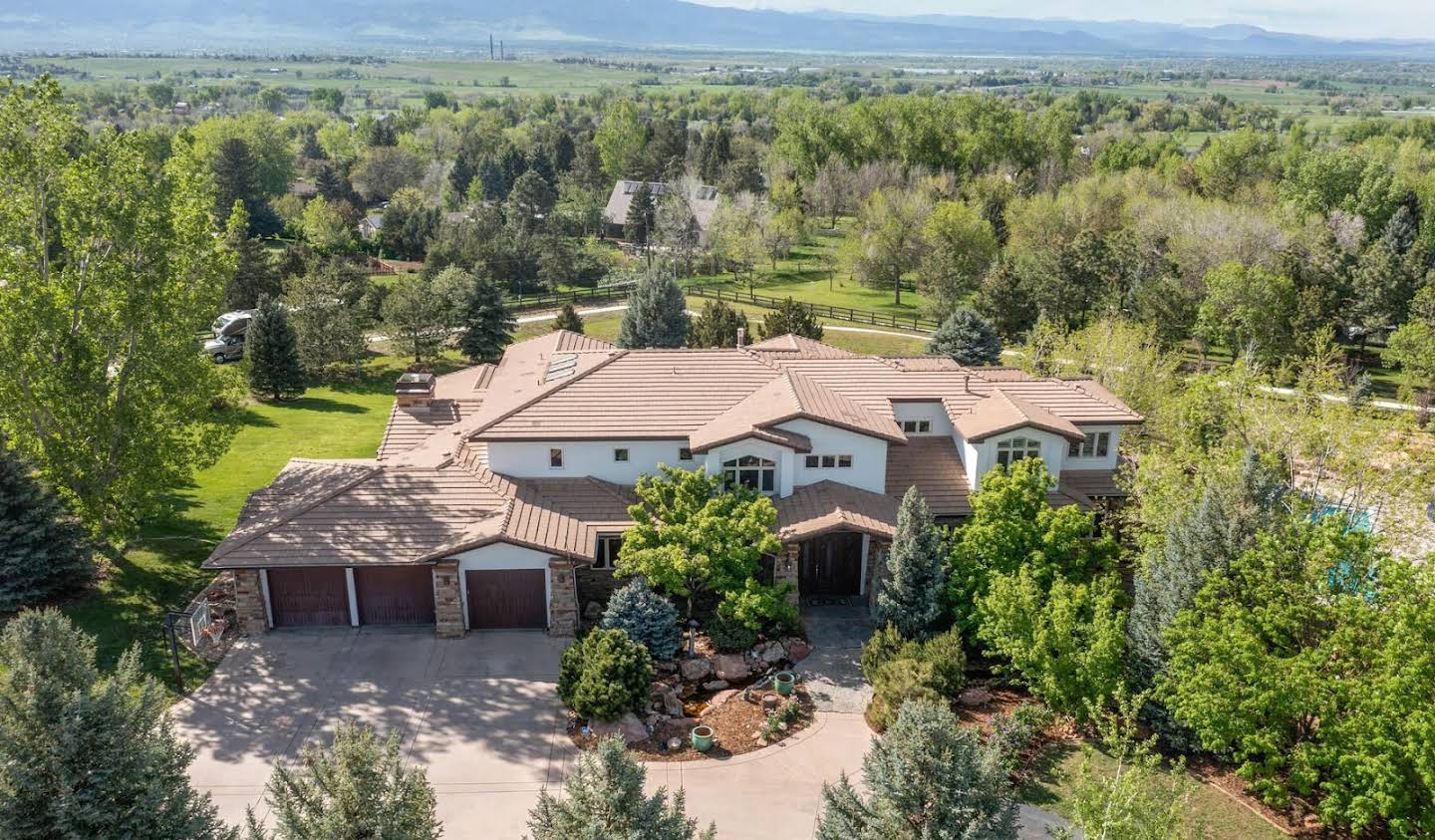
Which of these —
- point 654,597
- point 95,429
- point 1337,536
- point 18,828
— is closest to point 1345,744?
point 1337,536

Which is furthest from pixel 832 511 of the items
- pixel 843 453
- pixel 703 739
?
pixel 703 739

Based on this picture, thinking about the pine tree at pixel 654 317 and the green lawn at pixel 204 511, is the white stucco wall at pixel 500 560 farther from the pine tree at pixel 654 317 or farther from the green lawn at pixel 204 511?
the pine tree at pixel 654 317

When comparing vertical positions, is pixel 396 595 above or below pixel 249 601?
below

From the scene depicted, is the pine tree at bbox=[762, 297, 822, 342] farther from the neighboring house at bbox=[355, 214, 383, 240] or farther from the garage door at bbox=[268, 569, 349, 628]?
the neighboring house at bbox=[355, 214, 383, 240]

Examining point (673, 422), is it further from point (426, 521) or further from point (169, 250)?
point (169, 250)

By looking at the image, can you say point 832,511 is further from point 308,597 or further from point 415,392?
point 415,392

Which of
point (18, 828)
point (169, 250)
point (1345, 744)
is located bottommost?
point (1345, 744)
